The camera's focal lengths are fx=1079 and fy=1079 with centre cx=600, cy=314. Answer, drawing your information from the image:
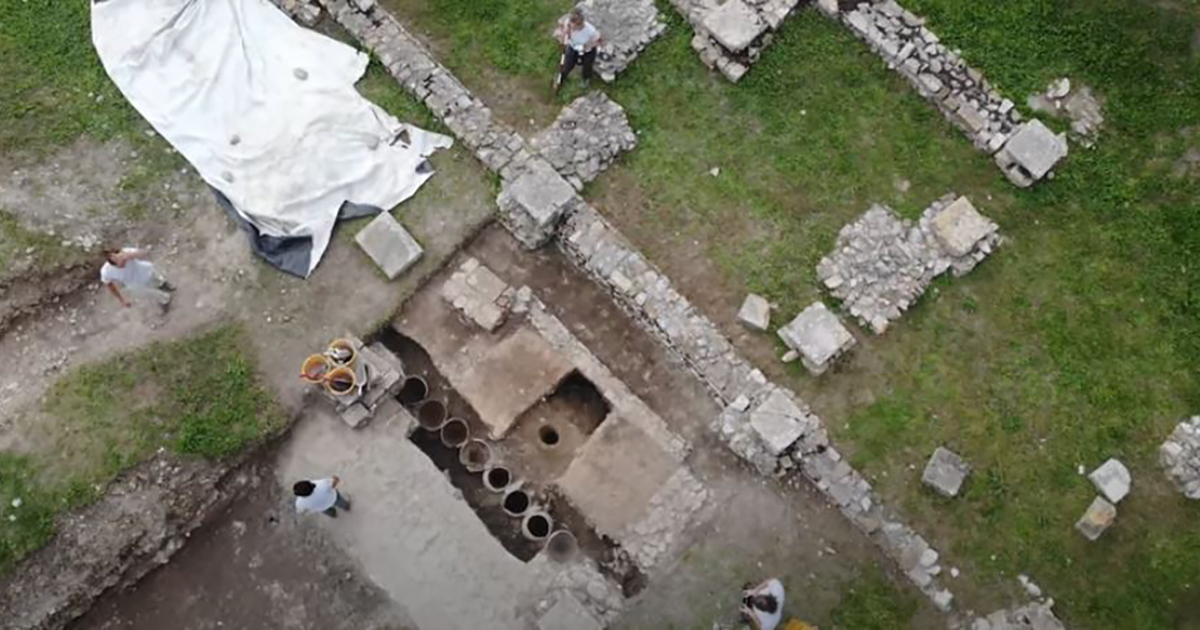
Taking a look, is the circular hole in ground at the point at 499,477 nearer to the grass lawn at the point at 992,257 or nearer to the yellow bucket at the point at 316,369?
the yellow bucket at the point at 316,369

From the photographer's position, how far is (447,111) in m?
14.3

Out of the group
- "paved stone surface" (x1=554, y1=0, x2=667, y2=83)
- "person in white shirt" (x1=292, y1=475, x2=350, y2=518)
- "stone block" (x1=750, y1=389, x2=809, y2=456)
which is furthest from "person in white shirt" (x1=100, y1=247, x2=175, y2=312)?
"stone block" (x1=750, y1=389, x2=809, y2=456)

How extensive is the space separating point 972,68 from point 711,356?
549 cm

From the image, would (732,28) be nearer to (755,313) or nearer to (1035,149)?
(755,313)

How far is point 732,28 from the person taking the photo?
1445 cm

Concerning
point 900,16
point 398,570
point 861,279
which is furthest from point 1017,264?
point 398,570

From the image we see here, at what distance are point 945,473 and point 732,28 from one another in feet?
21.0

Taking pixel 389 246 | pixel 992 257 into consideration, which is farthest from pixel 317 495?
pixel 992 257

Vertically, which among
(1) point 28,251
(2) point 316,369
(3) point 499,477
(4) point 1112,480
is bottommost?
(1) point 28,251

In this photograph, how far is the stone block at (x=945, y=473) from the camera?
43.0ft

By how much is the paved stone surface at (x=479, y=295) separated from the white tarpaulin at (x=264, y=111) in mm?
1371

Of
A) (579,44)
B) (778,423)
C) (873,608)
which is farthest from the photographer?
(579,44)

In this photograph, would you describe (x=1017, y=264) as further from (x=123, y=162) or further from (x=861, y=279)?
(x=123, y=162)

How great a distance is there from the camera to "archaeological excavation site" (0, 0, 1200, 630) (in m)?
12.9
